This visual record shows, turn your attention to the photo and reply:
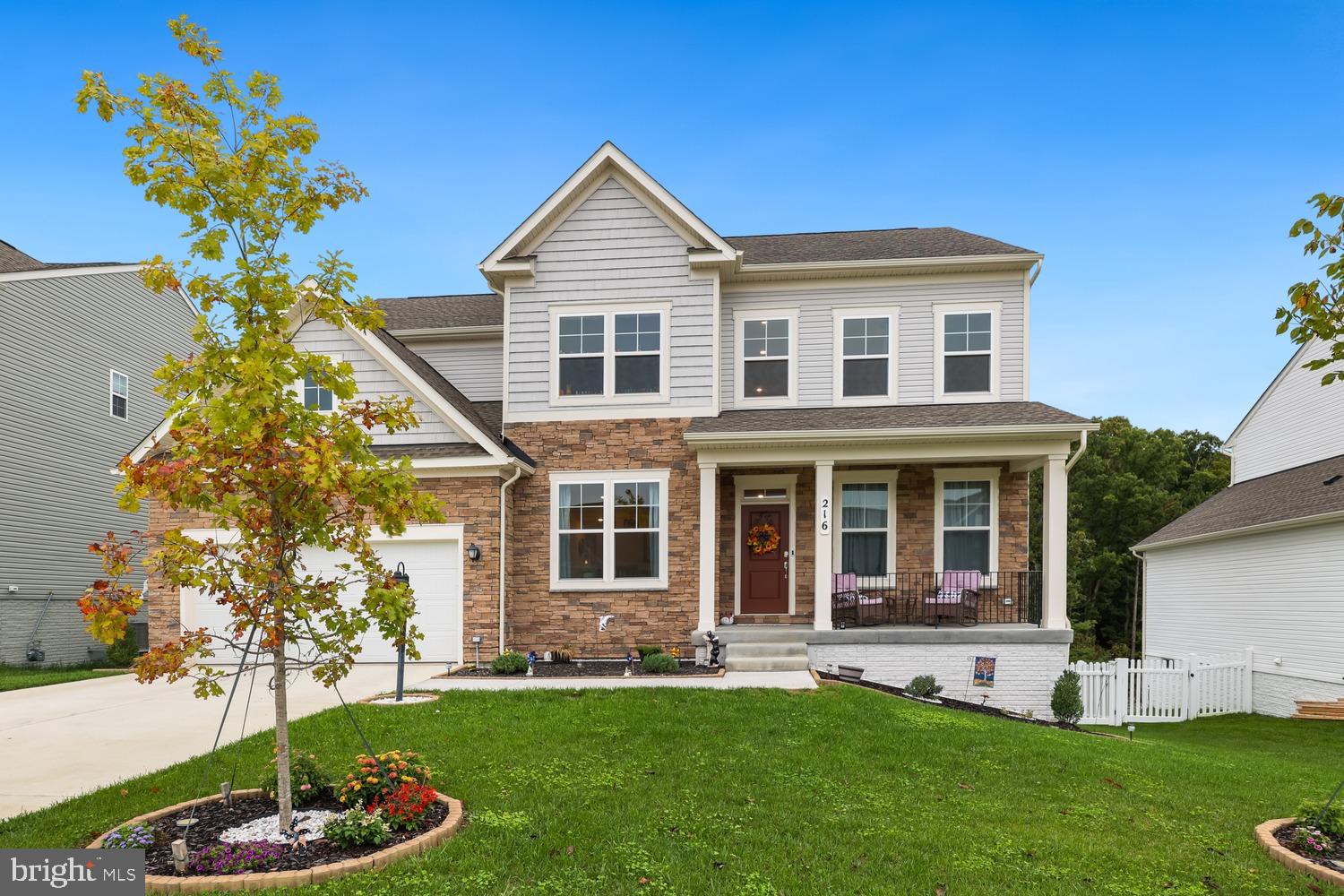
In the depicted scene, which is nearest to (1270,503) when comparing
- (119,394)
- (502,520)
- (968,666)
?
(968,666)

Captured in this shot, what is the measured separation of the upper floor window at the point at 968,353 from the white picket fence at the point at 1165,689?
16.7 feet

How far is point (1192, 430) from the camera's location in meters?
39.4

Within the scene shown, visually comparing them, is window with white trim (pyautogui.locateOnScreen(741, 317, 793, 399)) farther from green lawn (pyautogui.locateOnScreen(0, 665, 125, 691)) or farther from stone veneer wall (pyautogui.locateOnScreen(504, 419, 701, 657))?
green lawn (pyautogui.locateOnScreen(0, 665, 125, 691))

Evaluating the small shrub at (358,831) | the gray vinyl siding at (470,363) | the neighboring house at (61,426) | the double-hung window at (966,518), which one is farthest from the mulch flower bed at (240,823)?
the neighboring house at (61,426)

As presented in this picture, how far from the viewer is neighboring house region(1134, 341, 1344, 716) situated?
45.4ft

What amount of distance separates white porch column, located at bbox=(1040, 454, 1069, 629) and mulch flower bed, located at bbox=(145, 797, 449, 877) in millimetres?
10203

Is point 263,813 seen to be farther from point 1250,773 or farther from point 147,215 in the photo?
point 1250,773

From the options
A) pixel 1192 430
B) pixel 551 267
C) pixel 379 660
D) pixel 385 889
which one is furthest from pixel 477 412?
pixel 1192 430

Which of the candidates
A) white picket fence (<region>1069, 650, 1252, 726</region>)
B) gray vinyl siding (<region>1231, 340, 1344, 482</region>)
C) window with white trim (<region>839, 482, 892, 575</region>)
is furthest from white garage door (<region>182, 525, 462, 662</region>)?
gray vinyl siding (<region>1231, 340, 1344, 482</region>)

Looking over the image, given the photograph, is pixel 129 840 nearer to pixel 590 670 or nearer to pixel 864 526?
pixel 590 670

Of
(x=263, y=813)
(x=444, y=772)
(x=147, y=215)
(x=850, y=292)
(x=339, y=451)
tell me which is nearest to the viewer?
(x=339, y=451)

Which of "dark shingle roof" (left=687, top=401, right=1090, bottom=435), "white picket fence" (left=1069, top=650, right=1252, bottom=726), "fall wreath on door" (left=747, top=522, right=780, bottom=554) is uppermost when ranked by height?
"dark shingle roof" (left=687, top=401, right=1090, bottom=435)

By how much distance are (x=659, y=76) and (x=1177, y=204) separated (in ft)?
50.0

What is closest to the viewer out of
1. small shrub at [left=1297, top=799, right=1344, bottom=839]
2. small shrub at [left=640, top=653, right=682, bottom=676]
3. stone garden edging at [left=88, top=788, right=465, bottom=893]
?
stone garden edging at [left=88, top=788, right=465, bottom=893]
